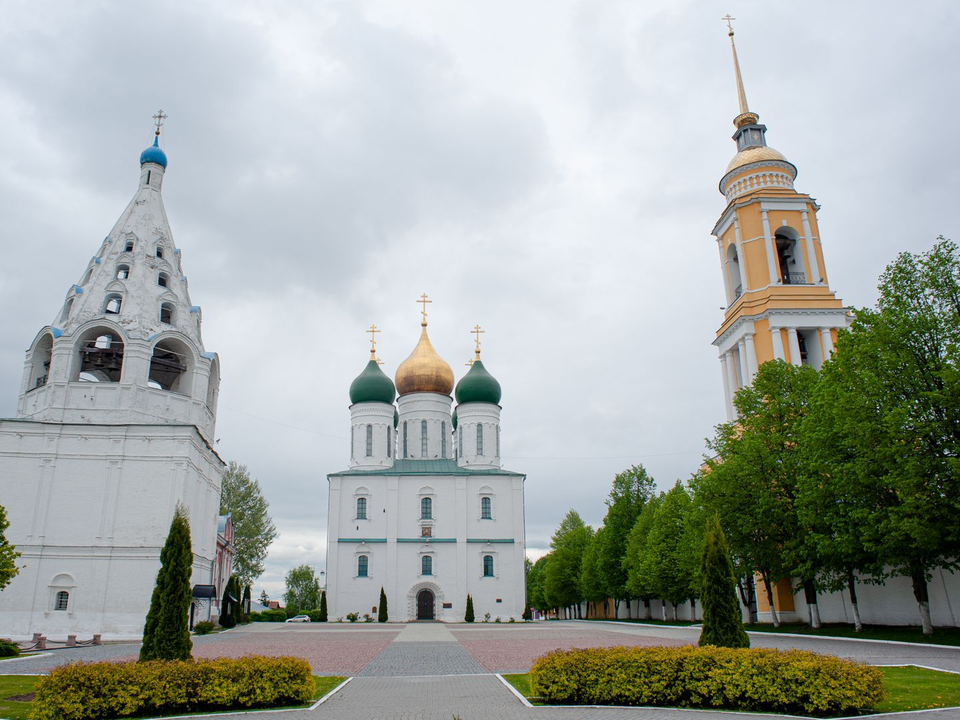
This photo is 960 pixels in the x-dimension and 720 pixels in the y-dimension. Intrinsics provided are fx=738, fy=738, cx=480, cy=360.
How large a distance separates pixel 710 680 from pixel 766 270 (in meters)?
27.1

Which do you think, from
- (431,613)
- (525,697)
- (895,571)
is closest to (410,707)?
(525,697)

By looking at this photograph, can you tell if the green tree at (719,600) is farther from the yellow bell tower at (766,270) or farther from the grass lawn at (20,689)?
the yellow bell tower at (766,270)

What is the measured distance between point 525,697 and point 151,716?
212 inches

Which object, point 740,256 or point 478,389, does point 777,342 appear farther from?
point 478,389

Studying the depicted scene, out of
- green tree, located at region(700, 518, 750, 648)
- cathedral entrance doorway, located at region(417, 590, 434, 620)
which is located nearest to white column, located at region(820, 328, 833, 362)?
green tree, located at region(700, 518, 750, 648)

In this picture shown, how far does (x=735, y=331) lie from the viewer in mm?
34438

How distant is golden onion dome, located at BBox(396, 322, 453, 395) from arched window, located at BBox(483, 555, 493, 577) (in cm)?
1324

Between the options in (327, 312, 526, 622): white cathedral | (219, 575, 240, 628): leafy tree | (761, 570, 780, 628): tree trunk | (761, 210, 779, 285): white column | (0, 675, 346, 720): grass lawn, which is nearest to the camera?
(0, 675, 346, 720): grass lawn

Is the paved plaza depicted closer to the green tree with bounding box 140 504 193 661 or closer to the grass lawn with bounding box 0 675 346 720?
the grass lawn with bounding box 0 675 346 720

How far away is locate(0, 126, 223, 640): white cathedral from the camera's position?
27.8 metres

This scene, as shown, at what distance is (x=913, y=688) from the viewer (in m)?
11.2

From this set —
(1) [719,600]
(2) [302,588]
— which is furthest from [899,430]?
(2) [302,588]

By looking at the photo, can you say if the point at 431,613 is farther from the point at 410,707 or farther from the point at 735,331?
the point at 410,707

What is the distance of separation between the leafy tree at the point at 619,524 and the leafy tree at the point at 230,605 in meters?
20.9
